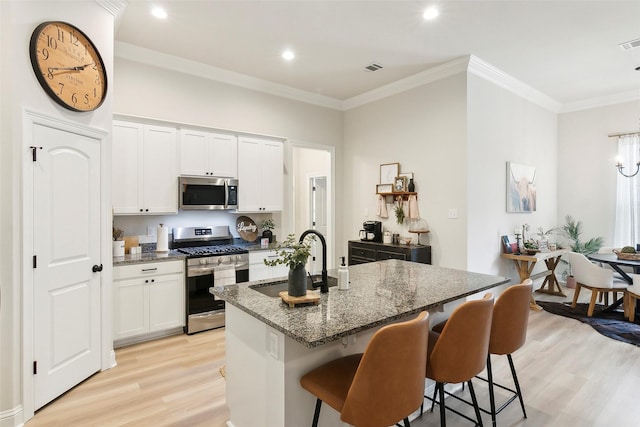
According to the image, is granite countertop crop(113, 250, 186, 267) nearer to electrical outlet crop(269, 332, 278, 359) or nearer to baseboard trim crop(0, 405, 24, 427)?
baseboard trim crop(0, 405, 24, 427)

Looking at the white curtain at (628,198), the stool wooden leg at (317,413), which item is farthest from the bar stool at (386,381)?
the white curtain at (628,198)

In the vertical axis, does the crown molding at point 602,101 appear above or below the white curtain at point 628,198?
above

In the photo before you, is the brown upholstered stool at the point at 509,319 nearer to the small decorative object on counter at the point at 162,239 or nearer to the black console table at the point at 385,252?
the black console table at the point at 385,252

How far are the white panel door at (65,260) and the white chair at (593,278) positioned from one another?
5.42m

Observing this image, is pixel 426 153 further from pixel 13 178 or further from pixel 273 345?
pixel 13 178

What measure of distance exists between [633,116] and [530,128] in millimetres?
1537

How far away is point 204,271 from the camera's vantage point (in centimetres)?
384

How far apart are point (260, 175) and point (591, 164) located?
17.8 feet

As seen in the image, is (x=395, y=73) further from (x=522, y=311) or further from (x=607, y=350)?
(x=607, y=350)

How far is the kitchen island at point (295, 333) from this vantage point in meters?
1.59

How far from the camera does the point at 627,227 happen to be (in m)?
5.37

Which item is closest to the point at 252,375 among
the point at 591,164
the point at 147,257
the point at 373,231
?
the point at 147,257

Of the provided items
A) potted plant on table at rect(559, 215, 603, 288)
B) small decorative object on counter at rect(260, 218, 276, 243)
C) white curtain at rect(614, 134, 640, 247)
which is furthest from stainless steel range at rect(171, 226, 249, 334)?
white curtain at rect(614, 134, 640, 247)

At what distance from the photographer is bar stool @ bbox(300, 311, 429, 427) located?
1.37m
